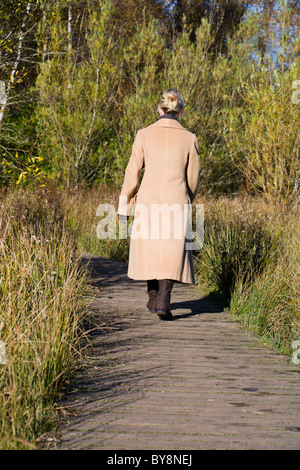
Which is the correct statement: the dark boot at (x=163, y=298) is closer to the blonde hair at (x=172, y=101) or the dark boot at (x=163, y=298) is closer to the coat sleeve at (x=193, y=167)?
the coat sleeve at (x=193, y=167)

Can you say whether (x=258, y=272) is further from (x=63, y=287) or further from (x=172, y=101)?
(x=63, y=287)

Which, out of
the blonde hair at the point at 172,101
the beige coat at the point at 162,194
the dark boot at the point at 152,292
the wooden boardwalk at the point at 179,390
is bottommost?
the wooden boardwalk at the point at 179,390

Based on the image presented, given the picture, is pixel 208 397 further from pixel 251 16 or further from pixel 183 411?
pixel 251 16

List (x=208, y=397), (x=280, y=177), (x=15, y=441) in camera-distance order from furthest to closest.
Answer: (x=280, y=177) → (x=208, y=397) → (x=15, y=441)

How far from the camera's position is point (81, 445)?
2826 mm

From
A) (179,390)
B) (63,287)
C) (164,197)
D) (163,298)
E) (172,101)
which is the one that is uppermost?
(172,101)

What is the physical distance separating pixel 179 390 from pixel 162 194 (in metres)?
2.31

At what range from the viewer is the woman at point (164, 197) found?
5.62 meters

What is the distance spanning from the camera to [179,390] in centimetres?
373

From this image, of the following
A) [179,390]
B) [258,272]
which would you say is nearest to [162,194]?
[258,272]

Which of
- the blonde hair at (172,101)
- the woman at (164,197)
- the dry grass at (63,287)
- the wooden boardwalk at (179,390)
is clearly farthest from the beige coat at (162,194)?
the dry grass at (63,287)

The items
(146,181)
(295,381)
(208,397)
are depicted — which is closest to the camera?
(208,397)
